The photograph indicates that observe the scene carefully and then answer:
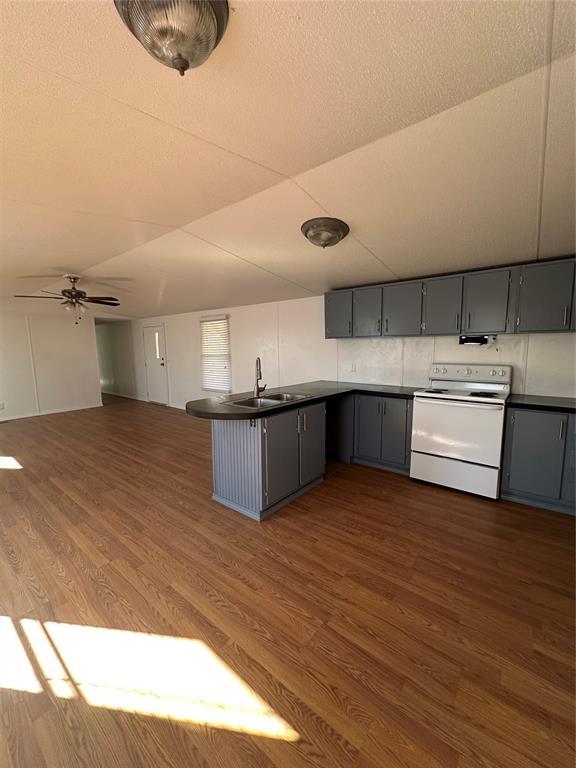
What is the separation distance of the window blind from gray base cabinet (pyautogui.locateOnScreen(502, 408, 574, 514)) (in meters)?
4.68

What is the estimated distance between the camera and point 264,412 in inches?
95.3

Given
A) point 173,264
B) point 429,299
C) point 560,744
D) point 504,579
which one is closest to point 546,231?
point 429,299

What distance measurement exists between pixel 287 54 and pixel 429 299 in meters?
2.81

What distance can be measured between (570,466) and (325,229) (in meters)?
2.91

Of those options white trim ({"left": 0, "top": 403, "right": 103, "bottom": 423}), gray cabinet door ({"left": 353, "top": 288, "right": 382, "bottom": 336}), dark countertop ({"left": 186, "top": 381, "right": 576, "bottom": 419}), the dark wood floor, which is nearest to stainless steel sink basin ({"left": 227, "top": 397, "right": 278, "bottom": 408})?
dark countertop ({"left": 186, "top": 381, "right": 576, "bottom": 419})

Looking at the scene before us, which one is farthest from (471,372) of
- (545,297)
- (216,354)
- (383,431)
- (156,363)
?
(156,363)

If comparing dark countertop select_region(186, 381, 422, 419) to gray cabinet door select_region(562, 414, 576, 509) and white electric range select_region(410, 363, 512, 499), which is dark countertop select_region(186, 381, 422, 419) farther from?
gray cabinet door select_region(562, 414, 576, 509)

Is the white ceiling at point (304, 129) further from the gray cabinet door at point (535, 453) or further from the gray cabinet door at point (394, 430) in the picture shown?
the gray cabinet door at point (394, 430)

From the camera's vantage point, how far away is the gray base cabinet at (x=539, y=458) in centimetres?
260

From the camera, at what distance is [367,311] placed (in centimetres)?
384

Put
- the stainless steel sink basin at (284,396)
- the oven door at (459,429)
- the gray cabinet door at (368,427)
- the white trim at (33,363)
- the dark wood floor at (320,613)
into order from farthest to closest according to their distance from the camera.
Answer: the white trim at (33,363) < the gray cabinet door at (368,427) < the stainless steel sink basin at (284,396) < the oven door at (459,429) < the dark wood floor at (320,613)

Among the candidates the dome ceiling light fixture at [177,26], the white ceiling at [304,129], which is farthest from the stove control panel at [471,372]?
the dome ceiling light fixture at [177,26]

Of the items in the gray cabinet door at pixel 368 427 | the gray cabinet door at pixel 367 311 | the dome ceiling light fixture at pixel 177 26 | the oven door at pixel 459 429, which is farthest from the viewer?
the gray cabinet door at pixel 367 311

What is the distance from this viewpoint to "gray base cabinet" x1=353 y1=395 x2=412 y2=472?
3419 millimetres
